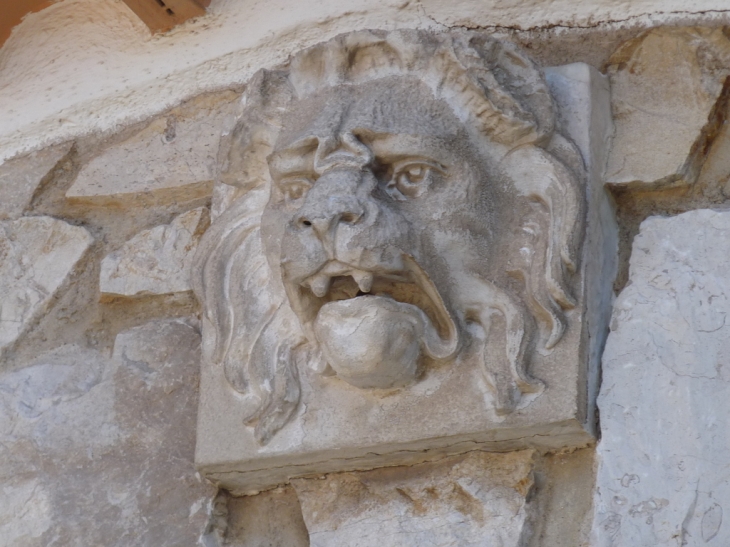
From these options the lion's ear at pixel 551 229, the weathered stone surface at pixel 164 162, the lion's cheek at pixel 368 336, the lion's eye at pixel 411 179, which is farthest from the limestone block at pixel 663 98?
the weathered stone surface at pixel 164 162

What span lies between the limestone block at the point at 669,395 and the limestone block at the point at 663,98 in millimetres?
87

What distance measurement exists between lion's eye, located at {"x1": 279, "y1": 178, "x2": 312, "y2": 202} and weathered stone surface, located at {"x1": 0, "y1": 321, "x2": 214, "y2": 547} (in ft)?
1.11

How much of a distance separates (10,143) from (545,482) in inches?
46.5

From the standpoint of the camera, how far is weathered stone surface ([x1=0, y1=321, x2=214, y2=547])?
194cm

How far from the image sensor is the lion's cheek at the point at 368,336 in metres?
1.70

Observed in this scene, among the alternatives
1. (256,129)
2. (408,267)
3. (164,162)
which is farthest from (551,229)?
(164,162)

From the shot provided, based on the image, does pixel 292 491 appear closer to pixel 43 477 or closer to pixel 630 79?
pixel 43 477

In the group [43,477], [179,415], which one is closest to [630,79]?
[179,415]

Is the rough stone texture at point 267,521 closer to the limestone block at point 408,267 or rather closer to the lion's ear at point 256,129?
the limestone block at point 408,267

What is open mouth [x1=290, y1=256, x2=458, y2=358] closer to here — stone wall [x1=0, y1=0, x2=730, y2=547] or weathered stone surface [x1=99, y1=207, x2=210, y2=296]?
stone wall [x1=0, y1=0, x2=730, y2=547]

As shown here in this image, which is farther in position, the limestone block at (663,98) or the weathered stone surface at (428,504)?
the limestone block at (663,98)

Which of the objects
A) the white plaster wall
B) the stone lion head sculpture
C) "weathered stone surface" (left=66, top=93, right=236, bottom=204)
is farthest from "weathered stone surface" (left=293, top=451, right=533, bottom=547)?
the white plaster wall

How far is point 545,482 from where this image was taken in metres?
1.77

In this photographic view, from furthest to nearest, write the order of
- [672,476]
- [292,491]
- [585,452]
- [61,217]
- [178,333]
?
[61,217]
[178,333]
[292,491]
[585,452]
[672,476]
